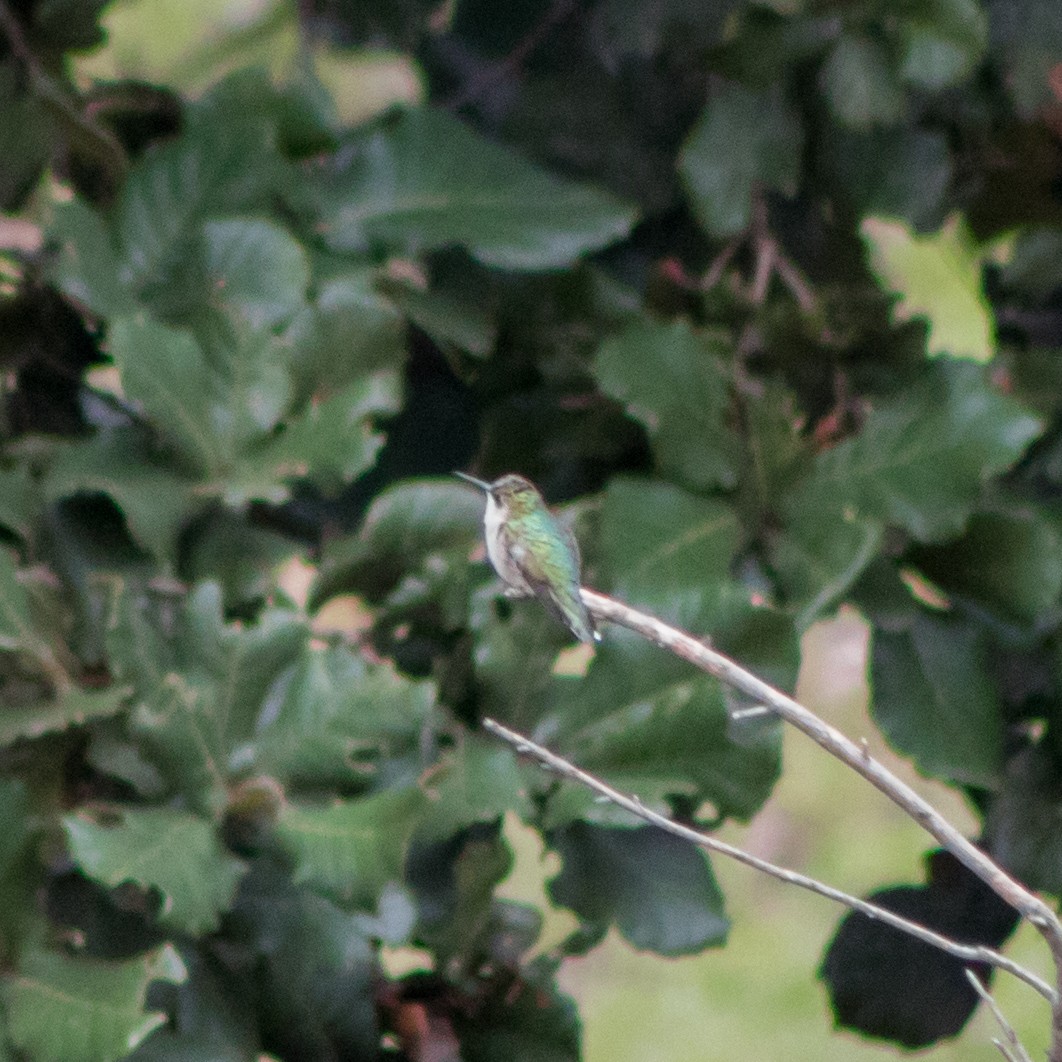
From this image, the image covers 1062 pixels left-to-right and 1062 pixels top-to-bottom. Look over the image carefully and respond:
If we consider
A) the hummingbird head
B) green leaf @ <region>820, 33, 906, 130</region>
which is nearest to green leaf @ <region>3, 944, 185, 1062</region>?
the hummingbird head

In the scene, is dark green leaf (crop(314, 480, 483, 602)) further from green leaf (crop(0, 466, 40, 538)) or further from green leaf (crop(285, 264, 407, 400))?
green leaf (crop(0, 466, 40, 538))

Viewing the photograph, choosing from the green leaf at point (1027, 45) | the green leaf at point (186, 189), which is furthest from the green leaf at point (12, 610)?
the green leaf at point (1027, 45)

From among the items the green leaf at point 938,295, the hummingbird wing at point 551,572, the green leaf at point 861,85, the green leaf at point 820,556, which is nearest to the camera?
the hummingbird wing at point 551,572

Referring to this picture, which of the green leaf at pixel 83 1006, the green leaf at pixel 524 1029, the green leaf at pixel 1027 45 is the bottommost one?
the green leaf at pixel 524 1029

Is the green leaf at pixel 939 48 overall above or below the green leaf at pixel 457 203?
above

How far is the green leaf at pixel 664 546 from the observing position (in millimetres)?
1919

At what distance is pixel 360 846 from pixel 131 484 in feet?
1.74

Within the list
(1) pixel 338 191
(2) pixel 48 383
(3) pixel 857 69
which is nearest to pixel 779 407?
(3) pixel 857 69

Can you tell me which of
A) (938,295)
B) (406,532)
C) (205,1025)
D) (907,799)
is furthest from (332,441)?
(938,295)

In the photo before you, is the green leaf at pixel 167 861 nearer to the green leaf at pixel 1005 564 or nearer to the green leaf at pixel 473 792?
the green leaf at pixel 473 792

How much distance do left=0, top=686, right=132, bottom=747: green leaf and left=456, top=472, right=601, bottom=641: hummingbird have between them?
437 mm

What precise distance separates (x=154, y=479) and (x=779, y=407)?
0.74 meters

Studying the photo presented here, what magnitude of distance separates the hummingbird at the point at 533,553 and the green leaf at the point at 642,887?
40cm

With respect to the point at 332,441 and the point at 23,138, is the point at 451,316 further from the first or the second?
the point at 23,138
